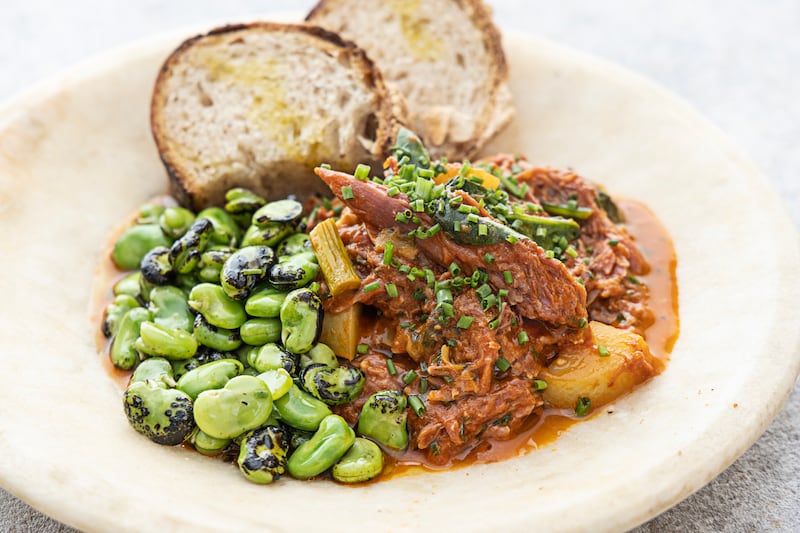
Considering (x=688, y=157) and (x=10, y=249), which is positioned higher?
(x=688, y=157)

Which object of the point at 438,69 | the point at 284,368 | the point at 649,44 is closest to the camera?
the point at 284,368

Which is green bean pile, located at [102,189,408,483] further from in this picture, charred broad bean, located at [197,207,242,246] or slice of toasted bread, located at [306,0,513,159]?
slice of toasted bread, located at [306,0,513,159]

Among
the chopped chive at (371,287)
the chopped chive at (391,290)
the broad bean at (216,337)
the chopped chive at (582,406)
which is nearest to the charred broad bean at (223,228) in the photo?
the broad bean at (216,337)

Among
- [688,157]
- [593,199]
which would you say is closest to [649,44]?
[688,157]

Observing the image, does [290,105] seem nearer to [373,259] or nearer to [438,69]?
[438,69]

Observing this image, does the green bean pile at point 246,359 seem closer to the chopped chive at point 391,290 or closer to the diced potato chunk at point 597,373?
the chopped chive at point 391,290

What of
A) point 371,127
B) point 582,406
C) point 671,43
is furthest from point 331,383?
point 671,43

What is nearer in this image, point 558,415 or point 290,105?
point 558,415
